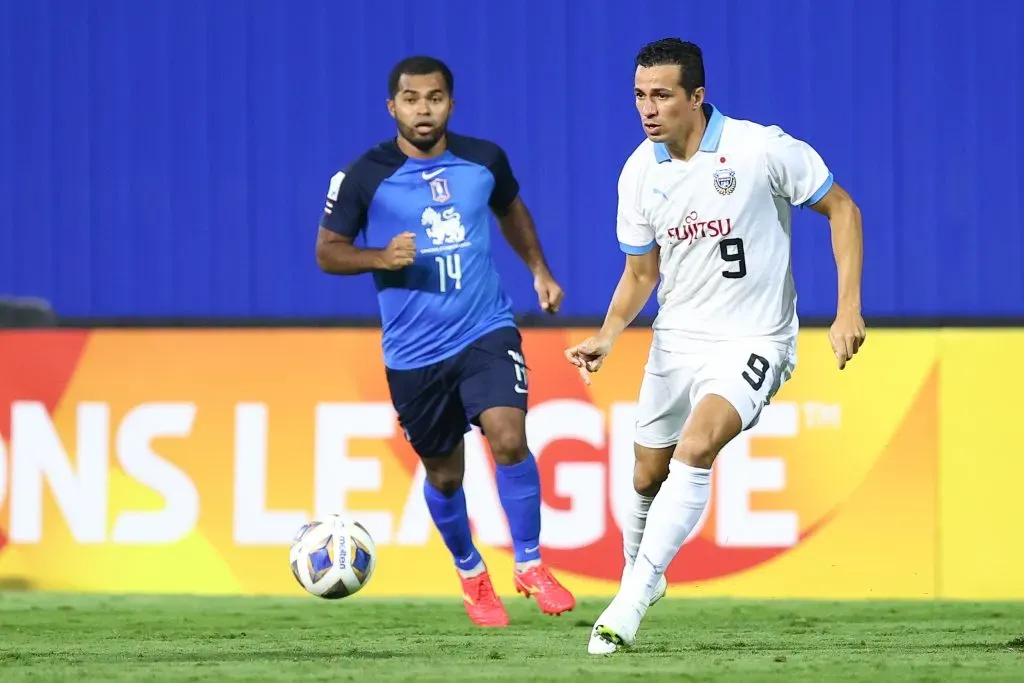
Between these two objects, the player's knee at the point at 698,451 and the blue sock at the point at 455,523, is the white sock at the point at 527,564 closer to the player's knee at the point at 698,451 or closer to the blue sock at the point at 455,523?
the blue sock at the point at 455,523

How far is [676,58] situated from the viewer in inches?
234

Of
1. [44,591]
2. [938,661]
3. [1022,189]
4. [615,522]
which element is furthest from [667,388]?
[1022,189]

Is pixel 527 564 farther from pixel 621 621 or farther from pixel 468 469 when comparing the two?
pixel 468 469

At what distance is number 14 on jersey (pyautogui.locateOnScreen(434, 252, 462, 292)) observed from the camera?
22.5 ft

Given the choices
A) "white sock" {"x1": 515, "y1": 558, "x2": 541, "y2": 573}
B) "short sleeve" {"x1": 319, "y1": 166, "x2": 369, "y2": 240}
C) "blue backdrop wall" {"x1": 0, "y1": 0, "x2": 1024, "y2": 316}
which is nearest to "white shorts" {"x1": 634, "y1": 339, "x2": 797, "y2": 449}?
"white sock" {"x1": 515, "y1": 558, "x2": 541, "y2": 573}

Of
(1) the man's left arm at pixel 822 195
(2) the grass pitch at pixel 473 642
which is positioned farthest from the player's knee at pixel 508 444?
(1) the man's left arm at pixel 822 195

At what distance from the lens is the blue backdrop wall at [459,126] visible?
996cm

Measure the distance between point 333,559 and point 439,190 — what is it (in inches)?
55.4

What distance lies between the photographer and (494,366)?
6.79 metres

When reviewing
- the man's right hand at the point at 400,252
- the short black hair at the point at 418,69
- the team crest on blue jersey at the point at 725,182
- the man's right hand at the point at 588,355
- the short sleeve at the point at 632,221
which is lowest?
the man's right hand at the point at 588,355

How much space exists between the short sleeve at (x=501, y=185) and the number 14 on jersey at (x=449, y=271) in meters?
0.30

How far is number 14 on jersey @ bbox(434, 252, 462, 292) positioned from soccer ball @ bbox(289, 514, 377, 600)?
3.16ft

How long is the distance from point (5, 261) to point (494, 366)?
460cm

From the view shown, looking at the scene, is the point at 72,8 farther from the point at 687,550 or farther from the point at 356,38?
the point at 687,550
